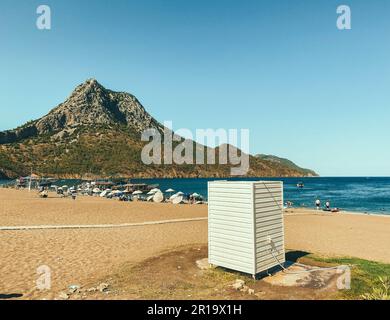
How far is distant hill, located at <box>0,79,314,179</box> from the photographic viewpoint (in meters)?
125

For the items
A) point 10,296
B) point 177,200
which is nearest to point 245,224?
point 10,296

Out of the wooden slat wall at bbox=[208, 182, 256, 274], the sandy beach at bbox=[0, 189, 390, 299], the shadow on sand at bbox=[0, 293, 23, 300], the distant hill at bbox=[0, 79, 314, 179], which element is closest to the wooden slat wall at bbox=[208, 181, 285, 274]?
the wooden slat wall at bbox=[208, 182, 256, 274]

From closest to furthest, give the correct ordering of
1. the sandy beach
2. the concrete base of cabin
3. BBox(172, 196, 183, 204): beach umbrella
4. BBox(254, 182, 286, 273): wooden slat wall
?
the concrete base of cabin
BBox(254, 182, 286, 273): wooden slat wall
the sandy beach
BBox(172, 196, 183, 204): beach umbrella

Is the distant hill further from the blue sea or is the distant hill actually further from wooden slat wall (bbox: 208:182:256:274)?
wooden slat wall (bbox: 208:182:256:274)

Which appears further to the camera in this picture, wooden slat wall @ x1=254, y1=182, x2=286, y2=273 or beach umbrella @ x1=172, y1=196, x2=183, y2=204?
beach umbrella @ x1=172, y1=196, x2=183, y2=204

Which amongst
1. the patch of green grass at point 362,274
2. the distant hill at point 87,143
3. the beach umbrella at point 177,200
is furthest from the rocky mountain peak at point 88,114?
the patch of green grass at point 362,274

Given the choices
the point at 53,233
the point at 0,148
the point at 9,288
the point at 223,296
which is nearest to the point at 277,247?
the point at 223,296

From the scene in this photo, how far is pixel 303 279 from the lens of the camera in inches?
379

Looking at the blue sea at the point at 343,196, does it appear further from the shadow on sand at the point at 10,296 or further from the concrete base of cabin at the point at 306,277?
the shadow on sand at the point at 10,296

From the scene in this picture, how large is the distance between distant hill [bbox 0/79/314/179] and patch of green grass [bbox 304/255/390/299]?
112238 millimetres

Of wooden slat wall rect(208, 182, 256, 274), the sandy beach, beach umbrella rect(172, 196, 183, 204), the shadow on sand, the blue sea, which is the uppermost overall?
wooden slat wall rect(208, 182, 256, 274)

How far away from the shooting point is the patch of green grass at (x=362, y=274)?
27.7ft

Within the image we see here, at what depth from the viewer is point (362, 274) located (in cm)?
1027
